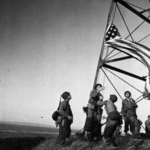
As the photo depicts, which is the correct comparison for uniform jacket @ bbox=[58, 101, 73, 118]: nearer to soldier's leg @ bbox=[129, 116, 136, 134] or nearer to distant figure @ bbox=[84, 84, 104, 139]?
distant figure @ bbox=[84, 84, 104, 139]

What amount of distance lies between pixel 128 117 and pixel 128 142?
2.32 metres

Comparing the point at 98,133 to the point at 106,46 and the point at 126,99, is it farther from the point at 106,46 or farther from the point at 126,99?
the point at 106,46

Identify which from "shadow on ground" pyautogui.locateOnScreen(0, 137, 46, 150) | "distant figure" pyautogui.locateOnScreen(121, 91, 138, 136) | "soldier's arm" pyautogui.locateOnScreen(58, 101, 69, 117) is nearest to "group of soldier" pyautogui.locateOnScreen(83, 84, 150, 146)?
"distant figure" pyautogui.locateOnScreen(121, 91, 138, 136)

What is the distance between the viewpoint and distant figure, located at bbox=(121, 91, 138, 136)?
6820 mm

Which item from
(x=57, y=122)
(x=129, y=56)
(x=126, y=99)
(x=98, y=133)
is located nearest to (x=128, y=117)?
(x=126, y=99)

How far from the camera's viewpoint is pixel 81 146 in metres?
5.36

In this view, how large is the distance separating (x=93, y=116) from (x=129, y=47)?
314 cm

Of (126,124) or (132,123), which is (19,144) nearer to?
(126,124)

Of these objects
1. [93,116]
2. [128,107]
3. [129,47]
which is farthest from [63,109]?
[129,47]

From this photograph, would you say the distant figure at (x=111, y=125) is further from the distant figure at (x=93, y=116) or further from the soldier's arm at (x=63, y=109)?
the soldier's arm at (x=63, y=109)

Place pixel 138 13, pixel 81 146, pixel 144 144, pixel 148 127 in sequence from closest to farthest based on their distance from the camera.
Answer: pixel 144 144 → pixel 81 146 → pixel 138 13 → pixel 148 127

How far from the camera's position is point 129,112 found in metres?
6.99

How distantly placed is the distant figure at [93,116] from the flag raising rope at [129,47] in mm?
2145

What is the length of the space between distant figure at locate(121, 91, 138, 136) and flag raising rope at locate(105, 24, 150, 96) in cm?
70
